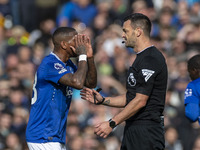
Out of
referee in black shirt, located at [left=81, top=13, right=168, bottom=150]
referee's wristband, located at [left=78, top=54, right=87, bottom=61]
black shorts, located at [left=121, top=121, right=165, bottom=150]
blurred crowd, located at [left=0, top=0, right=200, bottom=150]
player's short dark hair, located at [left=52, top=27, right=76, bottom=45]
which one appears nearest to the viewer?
referee in black shirt, located at [left=81, top=13, right=168, bottom=150]

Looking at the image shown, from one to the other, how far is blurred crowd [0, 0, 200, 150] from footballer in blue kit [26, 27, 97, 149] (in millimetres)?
3764

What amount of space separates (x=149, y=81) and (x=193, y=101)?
895 millimetres

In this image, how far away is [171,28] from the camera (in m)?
12.5

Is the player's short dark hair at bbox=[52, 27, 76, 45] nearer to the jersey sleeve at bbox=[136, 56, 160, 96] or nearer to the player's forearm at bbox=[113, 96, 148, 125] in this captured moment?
the jersey sleeve at bbox=[136, 56, 160, 96]

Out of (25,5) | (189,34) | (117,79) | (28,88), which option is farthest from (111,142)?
(25,5)

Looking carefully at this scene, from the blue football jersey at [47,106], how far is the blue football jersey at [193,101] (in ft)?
5.65

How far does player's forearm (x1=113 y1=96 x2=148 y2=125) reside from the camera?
5.47 meters

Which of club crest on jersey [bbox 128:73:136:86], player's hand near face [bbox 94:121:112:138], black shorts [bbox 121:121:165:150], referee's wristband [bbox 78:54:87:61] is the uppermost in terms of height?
referee's wristband [bbox 78:54:87:61]

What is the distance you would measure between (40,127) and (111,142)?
182 inches

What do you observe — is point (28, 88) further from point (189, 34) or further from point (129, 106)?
point (129, 106)

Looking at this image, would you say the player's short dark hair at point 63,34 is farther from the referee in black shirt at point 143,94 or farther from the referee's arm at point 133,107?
the referee's arm at point 133,107

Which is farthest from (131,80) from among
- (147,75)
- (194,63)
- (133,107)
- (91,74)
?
(194,63)

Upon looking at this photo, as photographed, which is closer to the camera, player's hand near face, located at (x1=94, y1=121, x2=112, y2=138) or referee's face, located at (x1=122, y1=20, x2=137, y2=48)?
player's hand near face, located at (x1=94, y1=121, x2=112, y2=138)

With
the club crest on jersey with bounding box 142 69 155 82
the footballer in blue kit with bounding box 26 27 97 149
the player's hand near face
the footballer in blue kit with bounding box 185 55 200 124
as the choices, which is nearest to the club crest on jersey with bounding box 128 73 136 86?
the club crest on jersey with bounding box 142 69 155 82
